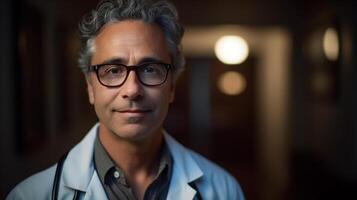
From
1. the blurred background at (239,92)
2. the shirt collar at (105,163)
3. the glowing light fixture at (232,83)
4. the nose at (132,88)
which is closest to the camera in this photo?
the nose at (132,88)

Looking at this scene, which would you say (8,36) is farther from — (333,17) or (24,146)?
(333,17)

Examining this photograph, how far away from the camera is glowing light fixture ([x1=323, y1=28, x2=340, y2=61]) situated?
3502mm

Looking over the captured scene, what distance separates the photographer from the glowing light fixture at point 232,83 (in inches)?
256

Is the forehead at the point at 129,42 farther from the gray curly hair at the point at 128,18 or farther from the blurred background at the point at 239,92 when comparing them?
the blurred background at the point at 239,92

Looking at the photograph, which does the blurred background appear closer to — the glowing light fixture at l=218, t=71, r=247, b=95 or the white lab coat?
the glowing light fixture at l=218, t=71, r=247, b=95

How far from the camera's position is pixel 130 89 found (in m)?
1.00

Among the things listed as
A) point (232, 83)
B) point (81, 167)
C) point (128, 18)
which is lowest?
point (232, 83)

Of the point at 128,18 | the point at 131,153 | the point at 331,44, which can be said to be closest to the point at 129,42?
the point at 128,18

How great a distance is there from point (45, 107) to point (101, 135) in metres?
1.55

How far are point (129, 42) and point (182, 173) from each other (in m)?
0.40

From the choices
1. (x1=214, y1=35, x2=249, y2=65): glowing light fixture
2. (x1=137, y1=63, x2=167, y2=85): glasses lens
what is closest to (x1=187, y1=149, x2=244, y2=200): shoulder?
(x1=137, y1=63, x2=167, y2=85): glasses lens

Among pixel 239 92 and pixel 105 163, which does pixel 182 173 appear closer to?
pixel 105 163

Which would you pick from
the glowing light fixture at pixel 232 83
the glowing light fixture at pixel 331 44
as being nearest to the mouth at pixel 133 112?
the glowing light fixture at pixel 331 44

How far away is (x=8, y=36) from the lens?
77.1 inches
